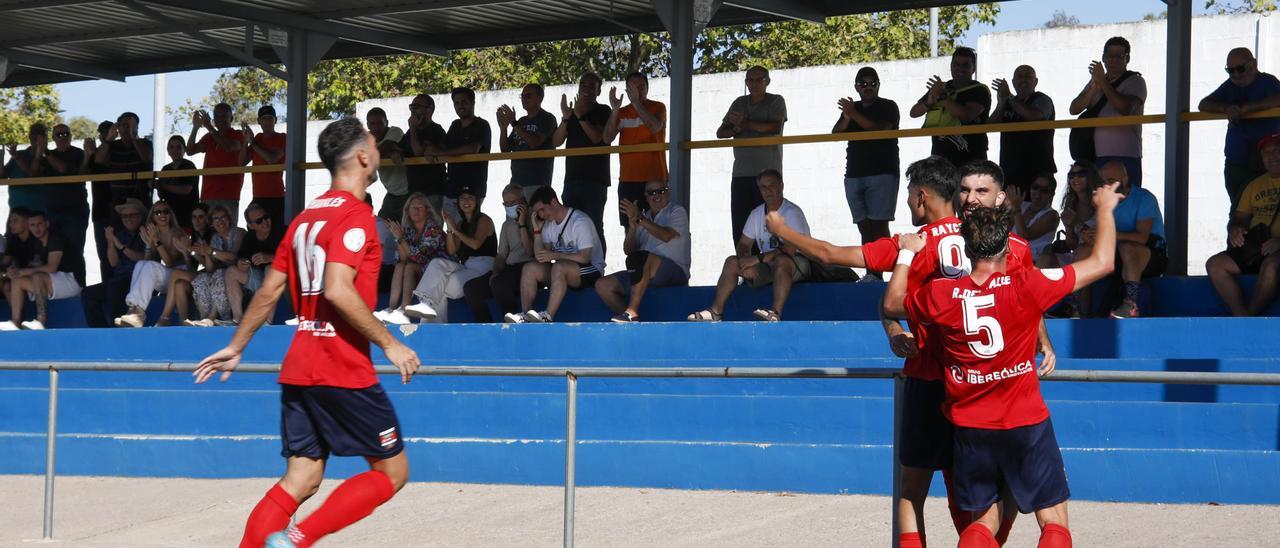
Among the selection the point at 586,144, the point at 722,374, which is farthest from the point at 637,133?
the point at 722,374

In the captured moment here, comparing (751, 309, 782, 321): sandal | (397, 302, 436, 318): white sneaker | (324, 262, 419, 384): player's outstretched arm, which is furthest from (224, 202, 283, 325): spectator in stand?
(324, 262, 419, 384): player's outstretched arm

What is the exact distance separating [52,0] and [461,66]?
17.9m

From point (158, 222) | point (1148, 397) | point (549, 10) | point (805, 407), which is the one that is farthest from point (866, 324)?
point (158, 222)

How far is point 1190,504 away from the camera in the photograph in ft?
25.0

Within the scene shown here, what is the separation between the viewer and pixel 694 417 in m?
9.38

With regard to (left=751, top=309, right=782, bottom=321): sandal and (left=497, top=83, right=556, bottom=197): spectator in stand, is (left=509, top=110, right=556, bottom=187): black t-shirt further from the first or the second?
(left=751, top=309, right=782, bottom=321): sandal

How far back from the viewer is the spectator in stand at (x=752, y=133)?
11.8 meters

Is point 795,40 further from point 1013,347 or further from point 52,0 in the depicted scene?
point 1013,347

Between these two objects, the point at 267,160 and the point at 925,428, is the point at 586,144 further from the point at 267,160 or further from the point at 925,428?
the point at 925,428

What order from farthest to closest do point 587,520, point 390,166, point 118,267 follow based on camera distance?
point 118,267 < point 390,166 < point 587,520

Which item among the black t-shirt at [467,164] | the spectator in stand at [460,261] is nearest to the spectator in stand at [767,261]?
the spectator in stand at [460,261]

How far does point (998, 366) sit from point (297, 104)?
10.2 metres

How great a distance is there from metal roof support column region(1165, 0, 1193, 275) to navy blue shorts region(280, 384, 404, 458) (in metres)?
6.98

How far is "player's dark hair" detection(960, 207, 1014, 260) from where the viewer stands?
479 cm
